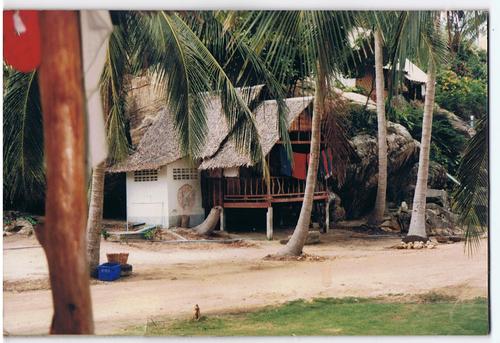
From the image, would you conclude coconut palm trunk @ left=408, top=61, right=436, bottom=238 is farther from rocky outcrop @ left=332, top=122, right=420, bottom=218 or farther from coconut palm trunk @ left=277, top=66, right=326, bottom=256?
coconut palm trunk @ left=277, top=66, right=326, bottom=256

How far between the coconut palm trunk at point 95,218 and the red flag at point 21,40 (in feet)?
3.98

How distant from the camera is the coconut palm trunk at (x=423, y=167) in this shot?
6.59 metres

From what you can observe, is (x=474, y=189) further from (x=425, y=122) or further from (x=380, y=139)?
(x=380, y=139)

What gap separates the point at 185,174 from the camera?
6.74m

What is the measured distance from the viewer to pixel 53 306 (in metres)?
6.12

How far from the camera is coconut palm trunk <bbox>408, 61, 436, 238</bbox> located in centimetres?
659

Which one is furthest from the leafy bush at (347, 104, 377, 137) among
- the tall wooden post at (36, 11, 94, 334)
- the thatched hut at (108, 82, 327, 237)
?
the tall wooden post at (36, 11, 94, 334)

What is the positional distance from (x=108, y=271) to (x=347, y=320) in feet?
8.02

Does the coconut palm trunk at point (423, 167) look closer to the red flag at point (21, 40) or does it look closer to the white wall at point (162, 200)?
the white wall at point (162, 200)

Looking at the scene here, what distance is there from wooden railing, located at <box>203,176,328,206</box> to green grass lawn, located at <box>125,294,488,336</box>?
110 cm

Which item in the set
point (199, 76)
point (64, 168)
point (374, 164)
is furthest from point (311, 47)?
point (64, 168)

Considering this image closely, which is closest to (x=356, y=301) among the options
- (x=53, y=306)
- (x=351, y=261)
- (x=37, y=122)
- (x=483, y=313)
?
(x=351, y=261)
